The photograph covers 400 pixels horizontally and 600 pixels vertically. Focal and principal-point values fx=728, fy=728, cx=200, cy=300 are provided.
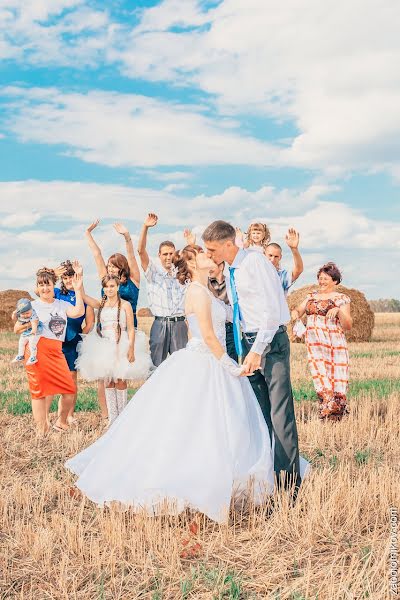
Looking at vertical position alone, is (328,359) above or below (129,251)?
below

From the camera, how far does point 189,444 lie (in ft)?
18.7

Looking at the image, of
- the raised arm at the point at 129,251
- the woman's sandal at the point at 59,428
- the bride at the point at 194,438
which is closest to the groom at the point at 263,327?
the bride at the point at 194,438

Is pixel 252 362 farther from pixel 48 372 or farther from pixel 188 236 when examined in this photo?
pixel 48 372

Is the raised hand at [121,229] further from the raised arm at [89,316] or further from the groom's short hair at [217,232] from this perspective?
the groom's short hair at [217,232]

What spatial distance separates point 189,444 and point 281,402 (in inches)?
35.2

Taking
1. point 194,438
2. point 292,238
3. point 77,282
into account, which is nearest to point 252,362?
point 194,438

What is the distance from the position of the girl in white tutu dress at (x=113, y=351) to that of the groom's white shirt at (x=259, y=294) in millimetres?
4028

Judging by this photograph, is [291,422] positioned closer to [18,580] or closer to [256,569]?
[256,569]

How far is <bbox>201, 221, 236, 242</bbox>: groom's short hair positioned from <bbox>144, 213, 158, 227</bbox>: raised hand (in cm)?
367

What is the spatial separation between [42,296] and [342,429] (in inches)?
172

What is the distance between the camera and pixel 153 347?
31.2 ft

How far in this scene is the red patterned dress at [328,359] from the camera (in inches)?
399

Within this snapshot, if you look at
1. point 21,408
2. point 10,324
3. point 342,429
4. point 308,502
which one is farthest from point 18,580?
point 10,324

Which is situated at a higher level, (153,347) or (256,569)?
(153,347)
